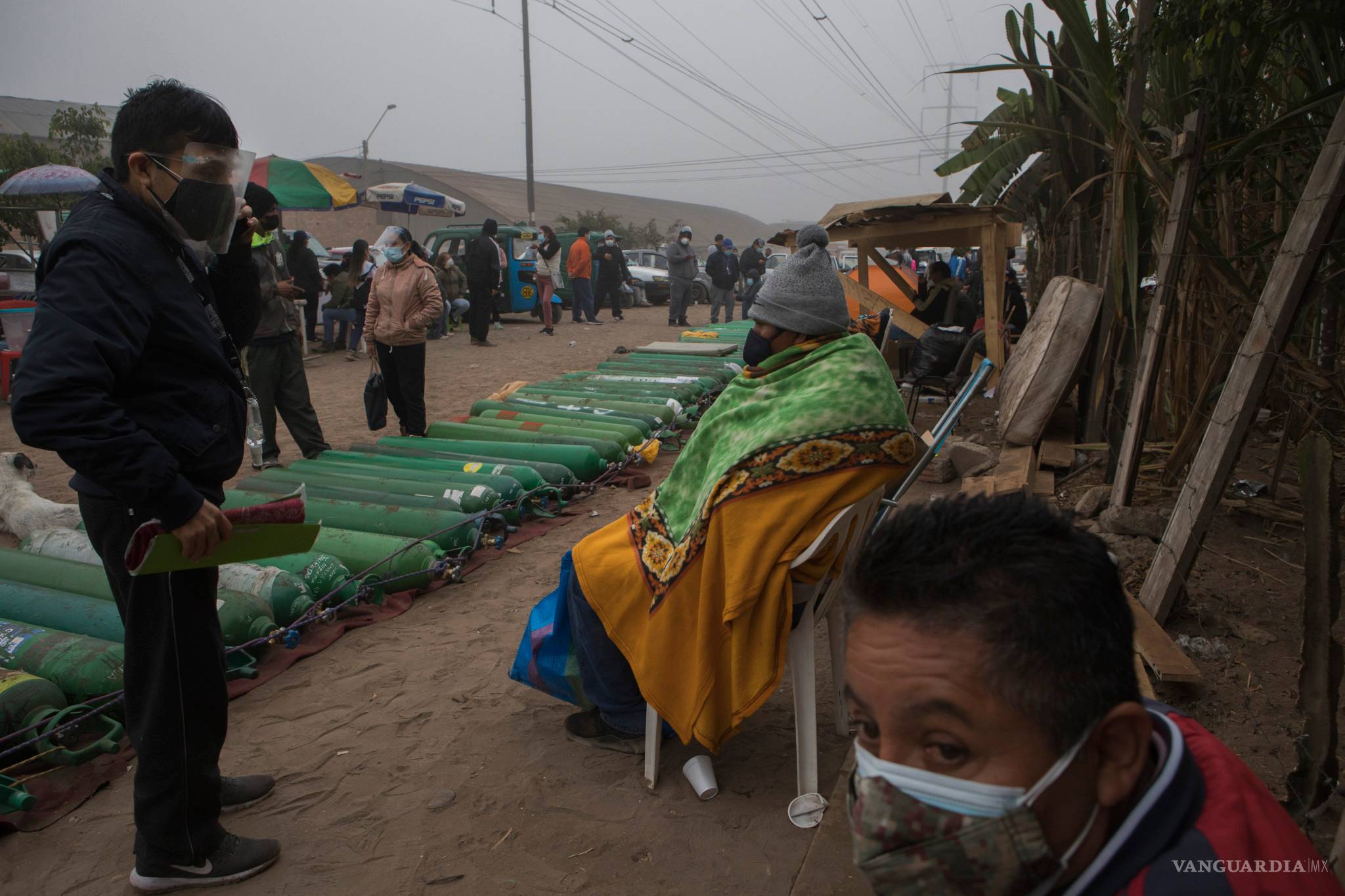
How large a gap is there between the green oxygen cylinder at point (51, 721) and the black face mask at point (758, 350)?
252cm


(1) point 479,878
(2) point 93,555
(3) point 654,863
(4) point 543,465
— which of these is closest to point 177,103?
(1) point 479,878

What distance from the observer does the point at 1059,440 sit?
5.82 metres

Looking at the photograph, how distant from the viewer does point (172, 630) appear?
2.12 metres

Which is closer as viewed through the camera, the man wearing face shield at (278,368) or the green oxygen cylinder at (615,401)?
the man wearing face shield at (278,368)

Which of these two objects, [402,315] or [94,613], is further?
[402,315]

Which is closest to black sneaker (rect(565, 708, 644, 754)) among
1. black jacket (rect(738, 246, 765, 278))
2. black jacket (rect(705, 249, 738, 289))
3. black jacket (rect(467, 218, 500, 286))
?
black jacket (rect(467, 218, 500, 286))

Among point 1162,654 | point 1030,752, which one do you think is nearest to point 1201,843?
point 1030,752

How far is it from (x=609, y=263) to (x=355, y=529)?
14558 millimetres

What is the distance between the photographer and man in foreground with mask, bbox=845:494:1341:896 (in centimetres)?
91

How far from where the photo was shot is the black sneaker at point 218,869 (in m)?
2.30

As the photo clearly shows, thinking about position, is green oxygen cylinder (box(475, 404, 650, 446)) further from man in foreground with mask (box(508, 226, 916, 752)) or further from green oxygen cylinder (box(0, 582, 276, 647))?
man in foreground with mask (box(508, 226, 916, 752))

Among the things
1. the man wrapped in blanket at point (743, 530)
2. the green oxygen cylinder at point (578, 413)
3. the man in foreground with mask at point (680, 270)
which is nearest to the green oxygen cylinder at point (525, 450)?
the green oxygen cylinder at point (578, 413)

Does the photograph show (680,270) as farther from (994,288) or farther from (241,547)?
(241,547)

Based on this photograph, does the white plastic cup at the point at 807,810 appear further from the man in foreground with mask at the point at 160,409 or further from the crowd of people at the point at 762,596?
the man in foreground with mask at the point at 160,409
